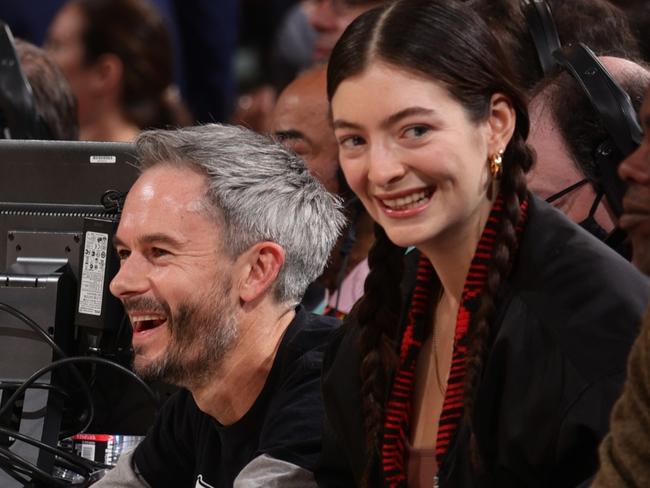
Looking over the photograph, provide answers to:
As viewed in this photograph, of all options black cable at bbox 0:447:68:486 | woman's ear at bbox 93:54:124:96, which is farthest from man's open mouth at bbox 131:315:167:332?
woman's ear at bbox 93:54:124:96

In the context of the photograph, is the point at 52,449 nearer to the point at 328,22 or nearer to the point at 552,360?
the point at 552,360

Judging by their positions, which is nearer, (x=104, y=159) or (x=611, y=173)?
(x=611, y=173)

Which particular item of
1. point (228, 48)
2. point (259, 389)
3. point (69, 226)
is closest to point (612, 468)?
point (259, 389)

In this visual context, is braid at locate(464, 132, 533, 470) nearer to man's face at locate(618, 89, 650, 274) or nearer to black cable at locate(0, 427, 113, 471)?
man's face at locate(618, 89, 650, 274)

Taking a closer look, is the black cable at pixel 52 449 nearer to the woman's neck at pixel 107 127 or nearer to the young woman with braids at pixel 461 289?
the young woman with braids at pixel 461 289

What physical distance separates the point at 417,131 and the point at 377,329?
26 cm

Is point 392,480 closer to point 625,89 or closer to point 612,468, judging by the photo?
point 612,468

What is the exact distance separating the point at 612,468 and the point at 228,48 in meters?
4.15

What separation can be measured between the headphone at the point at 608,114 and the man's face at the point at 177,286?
1.66 feet

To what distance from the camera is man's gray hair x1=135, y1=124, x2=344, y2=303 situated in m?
1.78

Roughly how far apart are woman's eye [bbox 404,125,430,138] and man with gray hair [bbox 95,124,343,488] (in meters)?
0.40

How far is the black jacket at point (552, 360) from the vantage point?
1312mm

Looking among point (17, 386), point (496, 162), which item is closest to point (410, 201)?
point (496, 162)

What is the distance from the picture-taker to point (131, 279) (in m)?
1.76
